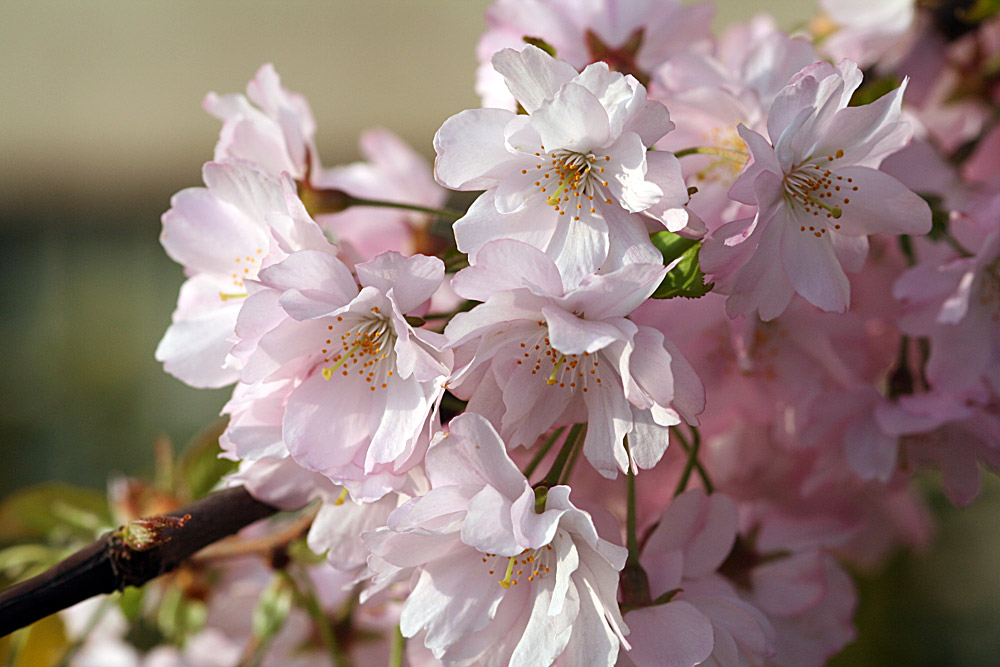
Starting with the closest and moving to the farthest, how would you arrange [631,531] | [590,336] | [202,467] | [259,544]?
1. [590,336]
2. [631,531]
3. [259,544]
4. [202,467]

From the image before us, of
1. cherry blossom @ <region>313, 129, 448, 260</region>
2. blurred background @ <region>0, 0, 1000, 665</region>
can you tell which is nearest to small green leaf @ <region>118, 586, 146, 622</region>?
cherry blossom @ <region>313, 129, 448, 260</region>

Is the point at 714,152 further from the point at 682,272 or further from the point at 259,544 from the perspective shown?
the point at 259,544

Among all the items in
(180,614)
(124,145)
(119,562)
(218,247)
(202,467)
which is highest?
(218,247)

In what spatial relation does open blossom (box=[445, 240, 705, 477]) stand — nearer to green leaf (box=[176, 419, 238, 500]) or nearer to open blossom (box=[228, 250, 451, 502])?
open blossom (box=[228, 250, 451, 502])

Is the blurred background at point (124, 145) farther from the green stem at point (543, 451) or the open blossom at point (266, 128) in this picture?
the green stem at point (543, 451)

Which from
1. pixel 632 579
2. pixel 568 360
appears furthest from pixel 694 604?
pixel 568 360

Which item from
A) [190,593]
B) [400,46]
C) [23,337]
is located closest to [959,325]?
[190,593]

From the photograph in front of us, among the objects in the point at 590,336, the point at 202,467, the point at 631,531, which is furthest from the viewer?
the point at 202,467

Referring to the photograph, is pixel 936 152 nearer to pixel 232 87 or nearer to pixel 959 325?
pixel 959 325
